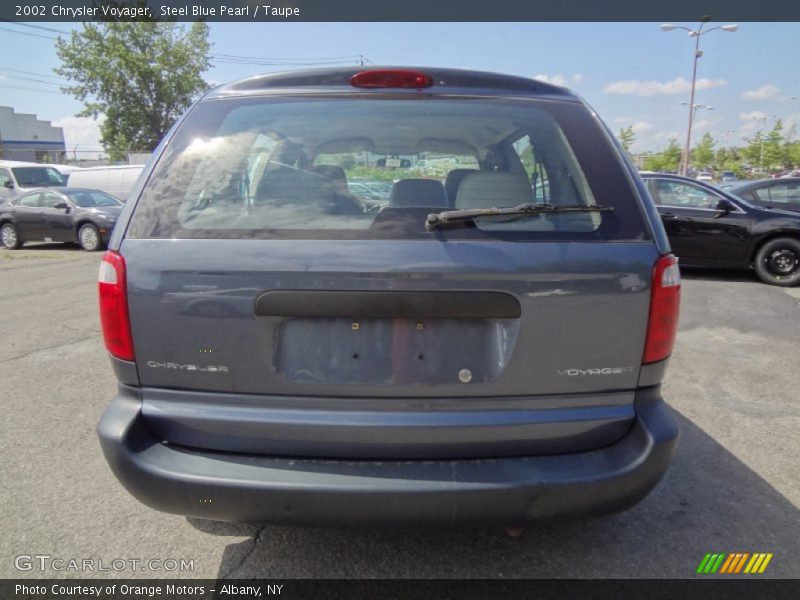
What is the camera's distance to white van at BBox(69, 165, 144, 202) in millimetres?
18953

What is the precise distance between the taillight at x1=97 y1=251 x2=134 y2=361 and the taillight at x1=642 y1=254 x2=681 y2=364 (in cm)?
173

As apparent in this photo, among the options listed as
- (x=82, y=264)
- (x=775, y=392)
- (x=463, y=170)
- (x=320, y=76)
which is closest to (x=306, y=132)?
(x=320, y=76)

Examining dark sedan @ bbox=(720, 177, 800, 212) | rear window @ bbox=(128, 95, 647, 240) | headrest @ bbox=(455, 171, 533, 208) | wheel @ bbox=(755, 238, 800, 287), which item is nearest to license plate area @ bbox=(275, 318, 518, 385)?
rear window @ bbox=(128, 95, 647, 240)

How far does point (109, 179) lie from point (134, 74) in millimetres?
24971

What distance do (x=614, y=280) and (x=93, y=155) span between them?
259 feet

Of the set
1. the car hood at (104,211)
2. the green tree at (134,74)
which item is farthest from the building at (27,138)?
the car hood at (104,211)

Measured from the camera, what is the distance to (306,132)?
6.66 feet

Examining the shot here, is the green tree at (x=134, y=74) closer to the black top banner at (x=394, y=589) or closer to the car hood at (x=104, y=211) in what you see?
the car hood at (x=104, y=211)

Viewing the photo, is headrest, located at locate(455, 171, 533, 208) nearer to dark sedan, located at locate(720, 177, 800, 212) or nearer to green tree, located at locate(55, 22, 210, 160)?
dark sedan, located at locate(720, 177, 800, 212)

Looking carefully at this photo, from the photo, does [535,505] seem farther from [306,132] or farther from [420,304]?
[306,132]

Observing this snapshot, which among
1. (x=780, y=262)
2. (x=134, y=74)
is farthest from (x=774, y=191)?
(x=134, y=74)

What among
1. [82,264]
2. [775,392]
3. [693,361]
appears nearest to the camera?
[775,392]

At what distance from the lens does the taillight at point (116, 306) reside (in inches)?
70.2

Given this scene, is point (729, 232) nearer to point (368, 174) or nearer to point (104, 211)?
point (368, 174)
